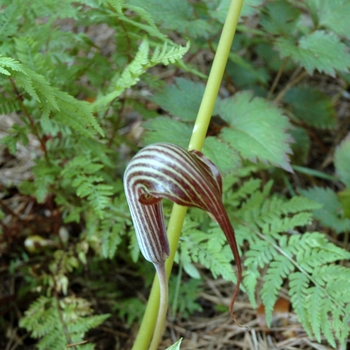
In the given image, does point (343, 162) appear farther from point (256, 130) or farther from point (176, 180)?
point (176, 180)

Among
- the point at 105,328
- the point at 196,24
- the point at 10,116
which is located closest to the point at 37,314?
the point at 105,328

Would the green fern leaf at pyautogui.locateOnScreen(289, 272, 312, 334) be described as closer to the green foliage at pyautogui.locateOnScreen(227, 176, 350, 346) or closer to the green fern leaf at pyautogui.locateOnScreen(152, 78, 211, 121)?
the green foliage at pyautogui.locateOnScreen(227, 176, 350, 346)

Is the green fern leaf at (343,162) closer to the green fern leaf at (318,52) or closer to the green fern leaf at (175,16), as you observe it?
the green fern leaf at (318,52)

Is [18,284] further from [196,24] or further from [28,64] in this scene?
[196,24]

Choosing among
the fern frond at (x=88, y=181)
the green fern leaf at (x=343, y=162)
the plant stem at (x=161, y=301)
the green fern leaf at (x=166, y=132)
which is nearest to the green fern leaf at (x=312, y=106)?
the green fern leaf at (x=343, y=162)

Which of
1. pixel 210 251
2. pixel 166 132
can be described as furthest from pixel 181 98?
pixel 210 251
